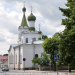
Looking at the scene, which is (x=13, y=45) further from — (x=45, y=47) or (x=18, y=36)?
(x=45, y=47)

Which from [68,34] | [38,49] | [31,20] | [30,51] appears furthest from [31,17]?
[68,34]

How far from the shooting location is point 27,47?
46.0 meters

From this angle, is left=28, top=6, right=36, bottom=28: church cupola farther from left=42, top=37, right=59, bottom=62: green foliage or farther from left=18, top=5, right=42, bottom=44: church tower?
left=42, top=37, right=59, bottom=62: green foliage

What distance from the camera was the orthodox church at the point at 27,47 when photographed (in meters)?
45.6

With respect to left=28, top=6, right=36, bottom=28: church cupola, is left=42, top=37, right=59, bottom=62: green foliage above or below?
below

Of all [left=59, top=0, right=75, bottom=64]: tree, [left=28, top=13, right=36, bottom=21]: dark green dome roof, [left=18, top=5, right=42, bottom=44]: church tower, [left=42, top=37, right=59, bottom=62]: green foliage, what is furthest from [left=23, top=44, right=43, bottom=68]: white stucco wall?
[left=59, top=0, right=75, bottom=64]: tree

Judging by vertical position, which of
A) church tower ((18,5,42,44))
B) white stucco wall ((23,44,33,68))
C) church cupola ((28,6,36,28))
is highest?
church cupola ((28,6,36,28))

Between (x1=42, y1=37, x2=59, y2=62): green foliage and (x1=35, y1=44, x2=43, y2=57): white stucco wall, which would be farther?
(x1=35, y1=44, x2=43, y2=57): white stucco wall

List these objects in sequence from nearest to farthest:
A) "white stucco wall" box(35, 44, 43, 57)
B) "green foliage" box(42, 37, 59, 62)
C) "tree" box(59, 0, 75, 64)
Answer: "tree" box(59, 0, 75, 64), "green foliage" box(42, 37, 59, 62), "white stucco wall" box(35, 44, 43, 57)

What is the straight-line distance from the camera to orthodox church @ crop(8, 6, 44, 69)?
45625 mm

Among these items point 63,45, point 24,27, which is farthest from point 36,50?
point 63,45

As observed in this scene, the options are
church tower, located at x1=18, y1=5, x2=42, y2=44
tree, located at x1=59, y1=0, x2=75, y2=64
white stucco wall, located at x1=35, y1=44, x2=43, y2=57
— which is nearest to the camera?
tree, located at x1=59, y1=0, x2=75, y2=64

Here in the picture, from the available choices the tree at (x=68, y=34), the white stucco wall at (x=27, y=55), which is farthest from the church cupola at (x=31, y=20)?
the tree at (x=68, y=34)

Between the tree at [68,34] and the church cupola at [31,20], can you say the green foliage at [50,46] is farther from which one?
the church cupola at [31,20]
